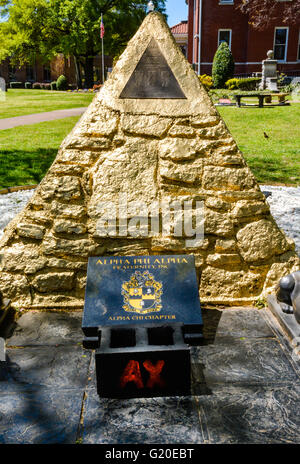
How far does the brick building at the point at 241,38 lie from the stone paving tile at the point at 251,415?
2762 centimetres

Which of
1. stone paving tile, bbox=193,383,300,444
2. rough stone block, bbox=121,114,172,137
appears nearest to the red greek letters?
stone paving tile, bbox=193,383,300,444

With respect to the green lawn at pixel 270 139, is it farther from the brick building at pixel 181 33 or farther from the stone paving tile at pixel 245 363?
the brick building at pixel 181 33

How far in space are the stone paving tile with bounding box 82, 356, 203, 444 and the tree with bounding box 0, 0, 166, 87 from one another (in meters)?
36.0

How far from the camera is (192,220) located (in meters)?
3.38

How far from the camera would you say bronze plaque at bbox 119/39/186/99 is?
127 inches

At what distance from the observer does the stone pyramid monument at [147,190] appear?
3.26 m

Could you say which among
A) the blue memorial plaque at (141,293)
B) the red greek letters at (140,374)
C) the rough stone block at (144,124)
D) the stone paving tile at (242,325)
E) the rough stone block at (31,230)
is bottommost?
the stone paving tile at (242,325)

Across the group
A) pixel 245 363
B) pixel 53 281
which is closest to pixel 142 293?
pixel 245 363

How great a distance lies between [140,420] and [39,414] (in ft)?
1.88

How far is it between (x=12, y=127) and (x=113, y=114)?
36.6 ft

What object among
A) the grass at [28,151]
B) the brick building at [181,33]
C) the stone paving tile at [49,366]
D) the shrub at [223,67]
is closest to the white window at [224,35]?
the shrub at [223,67]

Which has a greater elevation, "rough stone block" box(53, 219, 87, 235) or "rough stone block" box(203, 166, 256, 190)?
"rough stone block" box(203, 166, 256, 190)

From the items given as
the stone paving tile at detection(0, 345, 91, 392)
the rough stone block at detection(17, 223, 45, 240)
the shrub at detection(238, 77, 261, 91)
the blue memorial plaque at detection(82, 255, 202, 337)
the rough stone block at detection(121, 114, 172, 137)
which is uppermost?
the shrub at detection(238, 77, 261, 91)

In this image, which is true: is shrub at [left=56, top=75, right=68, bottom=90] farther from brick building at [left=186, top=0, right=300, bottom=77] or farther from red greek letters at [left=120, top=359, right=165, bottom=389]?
red greek letters at [left=120, top=359, right=165, bottom=389]
